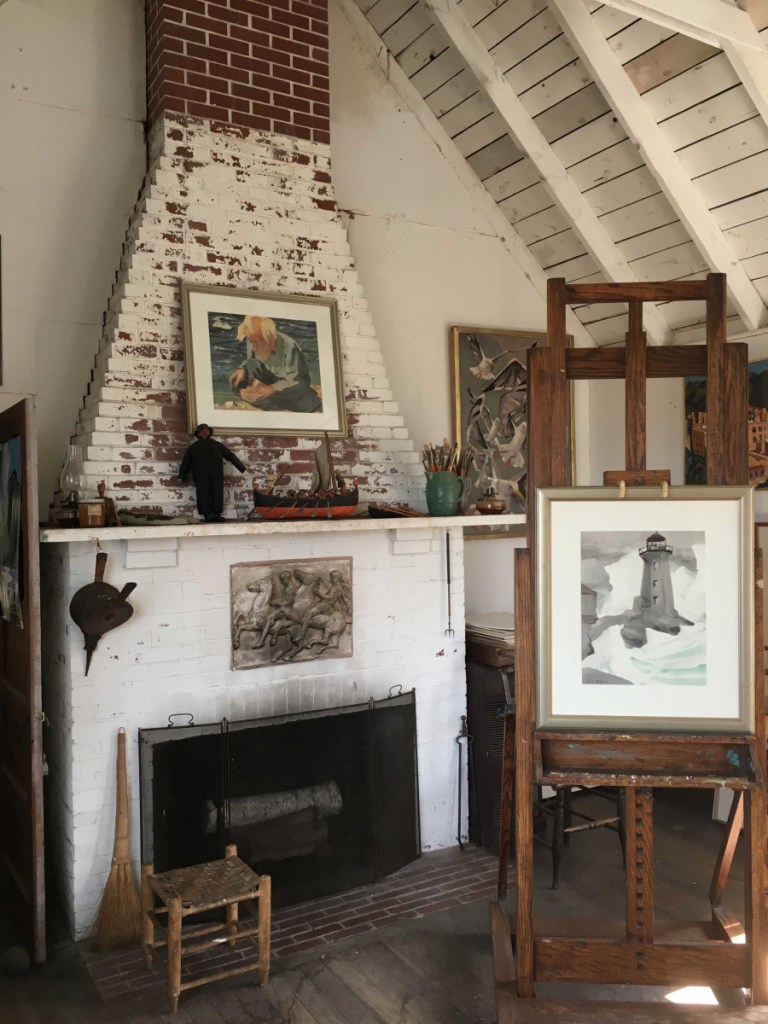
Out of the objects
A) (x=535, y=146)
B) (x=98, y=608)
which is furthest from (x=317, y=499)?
(x=535, y=146)

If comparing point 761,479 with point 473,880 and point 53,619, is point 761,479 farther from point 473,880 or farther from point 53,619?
point 53,619

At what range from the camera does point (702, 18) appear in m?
2.97

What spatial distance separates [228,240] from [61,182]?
79cm

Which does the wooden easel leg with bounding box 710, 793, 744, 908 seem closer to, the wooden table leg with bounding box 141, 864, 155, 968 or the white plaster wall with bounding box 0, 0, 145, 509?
the wooden table leg with bounding box 141, 864, 155, 968

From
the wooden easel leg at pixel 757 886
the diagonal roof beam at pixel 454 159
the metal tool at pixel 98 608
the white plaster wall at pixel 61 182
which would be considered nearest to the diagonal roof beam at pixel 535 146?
the diagonal roof beam at pixel 454 159

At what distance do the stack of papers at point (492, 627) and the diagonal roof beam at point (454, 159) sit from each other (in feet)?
5.88

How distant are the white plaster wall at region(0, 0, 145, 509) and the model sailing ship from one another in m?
0.95

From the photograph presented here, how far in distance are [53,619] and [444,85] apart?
3256 mm

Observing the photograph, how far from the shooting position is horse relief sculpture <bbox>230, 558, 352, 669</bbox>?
3541 millimetres

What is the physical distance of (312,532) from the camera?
3.64 metres

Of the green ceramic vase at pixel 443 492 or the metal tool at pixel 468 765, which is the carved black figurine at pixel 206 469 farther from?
the metal tool at pixel 468 765

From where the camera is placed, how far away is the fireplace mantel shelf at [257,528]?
304cm

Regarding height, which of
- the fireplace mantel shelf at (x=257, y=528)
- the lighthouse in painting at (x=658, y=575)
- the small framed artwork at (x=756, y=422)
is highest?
Answer: the small framed artwork at (x=756, y=422)

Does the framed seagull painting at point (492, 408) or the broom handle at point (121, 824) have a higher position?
the framed seagull painting at point (492, 408)
